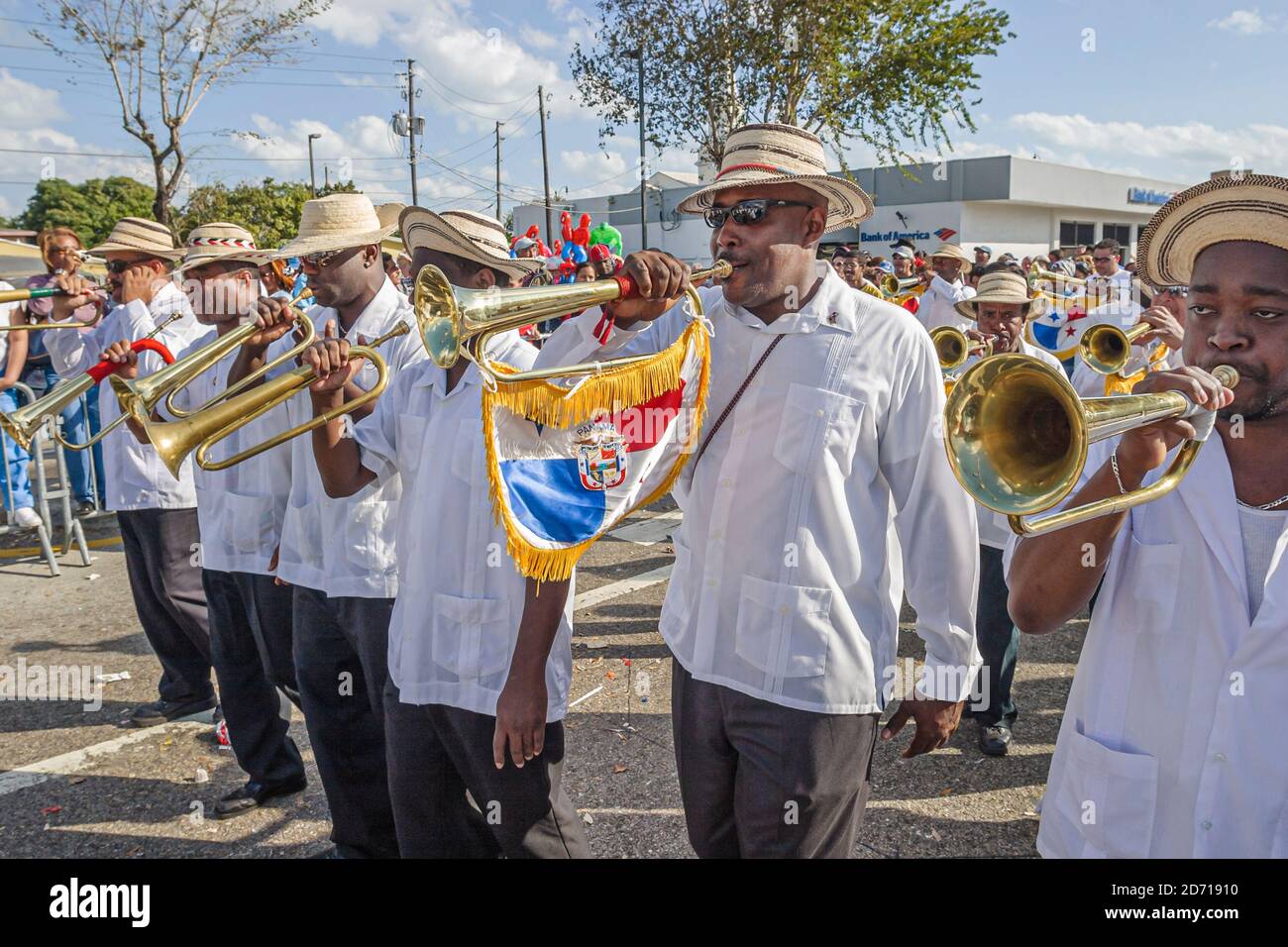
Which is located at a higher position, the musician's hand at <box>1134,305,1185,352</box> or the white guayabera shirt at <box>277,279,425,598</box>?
the musician's hand at <box>1134,305,1185,352</box>

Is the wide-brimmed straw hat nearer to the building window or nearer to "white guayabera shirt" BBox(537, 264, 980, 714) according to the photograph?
"white guayabera shirt" BBox(537, 264, 980, 714)

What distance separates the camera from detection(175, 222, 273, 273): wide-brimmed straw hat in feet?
13.9

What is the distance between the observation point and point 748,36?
16641 millimetres

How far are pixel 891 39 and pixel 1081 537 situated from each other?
1698 cm

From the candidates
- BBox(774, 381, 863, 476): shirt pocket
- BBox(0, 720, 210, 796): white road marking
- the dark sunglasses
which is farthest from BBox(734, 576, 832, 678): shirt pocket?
BBox(0, 720, 210, 796): white road marking

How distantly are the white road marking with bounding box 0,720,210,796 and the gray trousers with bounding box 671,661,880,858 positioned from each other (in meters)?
3.33

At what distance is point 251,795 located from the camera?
156 inches

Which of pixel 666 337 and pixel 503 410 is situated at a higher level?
pixel 666 337

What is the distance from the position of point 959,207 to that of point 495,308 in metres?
36.0

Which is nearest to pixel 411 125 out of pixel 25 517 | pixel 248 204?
pixel 248 204

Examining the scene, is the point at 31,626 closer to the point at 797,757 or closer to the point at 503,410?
the point at 503,410

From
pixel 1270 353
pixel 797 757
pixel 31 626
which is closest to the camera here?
pixel 1270 353

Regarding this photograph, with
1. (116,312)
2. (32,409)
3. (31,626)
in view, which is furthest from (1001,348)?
(31,626)

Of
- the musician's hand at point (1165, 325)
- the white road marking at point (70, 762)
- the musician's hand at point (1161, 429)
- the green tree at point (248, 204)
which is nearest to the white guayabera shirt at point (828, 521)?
the musician's hand at point (1161, 429)
